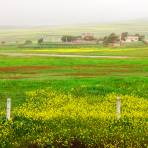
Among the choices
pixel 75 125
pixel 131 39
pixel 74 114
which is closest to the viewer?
pixel 75 125

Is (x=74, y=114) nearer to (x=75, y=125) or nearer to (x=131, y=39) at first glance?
(x=75, y=125)

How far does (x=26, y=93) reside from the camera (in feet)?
106

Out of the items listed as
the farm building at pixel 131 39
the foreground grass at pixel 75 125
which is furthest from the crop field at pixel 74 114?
the farm building at pixel 131 39

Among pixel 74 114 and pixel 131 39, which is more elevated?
pixel 74 114

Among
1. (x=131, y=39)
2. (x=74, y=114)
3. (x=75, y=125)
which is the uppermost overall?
(x=75, y=125)

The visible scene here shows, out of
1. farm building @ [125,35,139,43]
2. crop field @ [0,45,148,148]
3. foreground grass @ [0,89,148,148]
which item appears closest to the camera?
foreground grass @ [0,89,148,148]

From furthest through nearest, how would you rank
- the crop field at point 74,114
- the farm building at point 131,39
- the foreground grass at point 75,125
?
the farm building at point 131,39 → the crop field at point 74,114 → the foreground grass at point 75,125

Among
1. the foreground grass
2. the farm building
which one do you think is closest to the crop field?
the foreground grass

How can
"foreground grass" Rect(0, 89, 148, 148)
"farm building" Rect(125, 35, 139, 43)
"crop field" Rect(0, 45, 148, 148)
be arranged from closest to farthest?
"foreground grass" Rect(0, 89, 148, 148), "crop field" Rect(0, 45, 148, 148), "farm building" Rect(125, 35, 139, 43)

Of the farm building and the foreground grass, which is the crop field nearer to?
the foreground grass

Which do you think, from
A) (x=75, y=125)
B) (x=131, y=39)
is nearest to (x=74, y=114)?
(x=75, y=125)

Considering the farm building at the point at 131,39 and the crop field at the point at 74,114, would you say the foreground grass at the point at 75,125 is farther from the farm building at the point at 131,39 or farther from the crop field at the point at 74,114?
the farm building at the point at 131,39

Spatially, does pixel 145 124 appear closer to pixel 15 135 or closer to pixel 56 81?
pixel 15 135

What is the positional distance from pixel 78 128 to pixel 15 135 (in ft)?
8.99
